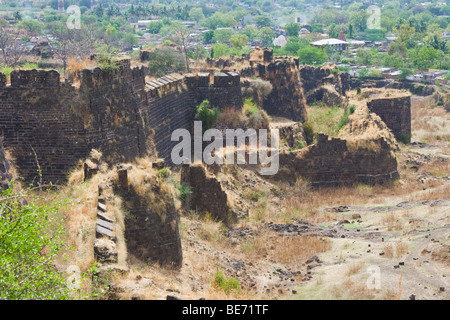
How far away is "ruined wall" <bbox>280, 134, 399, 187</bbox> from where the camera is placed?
30391 millimetres

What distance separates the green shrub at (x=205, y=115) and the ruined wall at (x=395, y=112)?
11.1 m

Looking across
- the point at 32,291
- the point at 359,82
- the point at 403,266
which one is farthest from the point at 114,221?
the point at 359,82

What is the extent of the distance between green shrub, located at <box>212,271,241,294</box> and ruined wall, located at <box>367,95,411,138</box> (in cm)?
2313

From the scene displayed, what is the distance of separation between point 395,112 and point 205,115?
13257 millimetres

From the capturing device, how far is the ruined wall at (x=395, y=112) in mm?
39406

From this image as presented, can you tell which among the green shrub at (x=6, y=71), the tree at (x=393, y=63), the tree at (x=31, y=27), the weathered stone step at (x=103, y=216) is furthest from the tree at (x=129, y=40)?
the weathered stone step at (x=103, y=216)

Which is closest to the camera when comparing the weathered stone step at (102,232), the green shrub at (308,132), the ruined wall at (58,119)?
the weathered stone step at (102,232)

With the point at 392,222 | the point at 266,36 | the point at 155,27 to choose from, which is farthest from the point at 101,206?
the point at 155,27

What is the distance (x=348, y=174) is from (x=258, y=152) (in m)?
4.19

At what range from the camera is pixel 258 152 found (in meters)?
29.8

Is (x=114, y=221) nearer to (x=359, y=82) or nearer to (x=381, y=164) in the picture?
(x=381, y=164)

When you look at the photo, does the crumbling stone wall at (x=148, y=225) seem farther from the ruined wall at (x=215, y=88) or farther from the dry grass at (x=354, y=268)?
the ruined wall at (x=215, y=88)

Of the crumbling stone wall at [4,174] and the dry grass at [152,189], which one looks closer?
the dry grass at [152,189]

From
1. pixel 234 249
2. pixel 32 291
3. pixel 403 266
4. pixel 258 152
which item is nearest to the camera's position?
pixel 32 291
